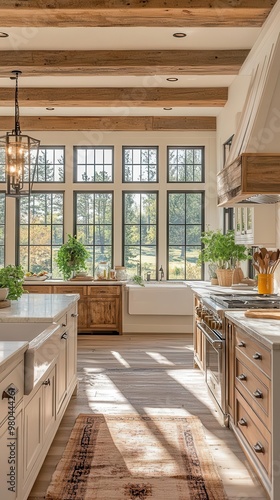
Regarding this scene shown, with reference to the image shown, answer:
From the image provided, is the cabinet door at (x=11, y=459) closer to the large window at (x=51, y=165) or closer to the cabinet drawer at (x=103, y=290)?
the cabinet drawer at (x=103, y=290)

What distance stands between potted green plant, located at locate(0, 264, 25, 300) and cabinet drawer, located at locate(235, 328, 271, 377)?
5.49ft

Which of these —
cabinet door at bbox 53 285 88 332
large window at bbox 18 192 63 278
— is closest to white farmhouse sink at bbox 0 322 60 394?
cabinet door at bbox 53 285 88 332

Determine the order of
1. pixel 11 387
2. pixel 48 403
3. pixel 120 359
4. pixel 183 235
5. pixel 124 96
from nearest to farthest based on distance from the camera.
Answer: pixel 11 387 → pixel 48 403 → pixel 120 359 → pixel 124 96 → pixel 183 235

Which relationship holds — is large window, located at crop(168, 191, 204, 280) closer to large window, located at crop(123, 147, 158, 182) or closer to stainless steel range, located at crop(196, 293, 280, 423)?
large window, located at crop(123, 147, 158, 182)

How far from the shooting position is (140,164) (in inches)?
335

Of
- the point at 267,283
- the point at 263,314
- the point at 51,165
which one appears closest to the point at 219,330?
the point at 263,314

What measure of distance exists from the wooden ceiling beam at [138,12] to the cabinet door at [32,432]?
10.2 ft

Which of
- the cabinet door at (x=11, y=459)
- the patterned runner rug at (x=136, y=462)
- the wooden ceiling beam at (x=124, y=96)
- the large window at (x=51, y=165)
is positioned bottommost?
the patterned runner rug at (x=136, y=462)

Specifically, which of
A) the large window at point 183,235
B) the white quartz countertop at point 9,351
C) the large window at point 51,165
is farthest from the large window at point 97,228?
the white quartz countertop at point 9,351

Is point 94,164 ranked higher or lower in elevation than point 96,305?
higher

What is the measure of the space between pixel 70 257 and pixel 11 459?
587 cm

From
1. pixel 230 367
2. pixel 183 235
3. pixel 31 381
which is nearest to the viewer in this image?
pixel 31 381

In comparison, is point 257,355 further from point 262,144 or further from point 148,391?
point 148,391

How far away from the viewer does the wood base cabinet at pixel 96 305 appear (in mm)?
7742
